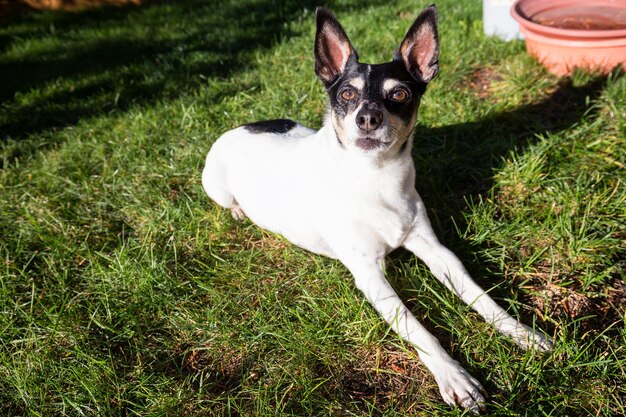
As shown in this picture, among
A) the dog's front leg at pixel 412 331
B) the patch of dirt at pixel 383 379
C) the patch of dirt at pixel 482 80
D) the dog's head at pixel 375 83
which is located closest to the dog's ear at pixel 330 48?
the dog's head at pixel 375 83

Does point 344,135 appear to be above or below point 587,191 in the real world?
above

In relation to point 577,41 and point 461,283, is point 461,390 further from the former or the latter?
point 577,41

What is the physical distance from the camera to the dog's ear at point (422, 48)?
249 centimetres

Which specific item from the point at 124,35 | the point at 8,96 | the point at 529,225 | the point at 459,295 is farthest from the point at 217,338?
the point at 124,35

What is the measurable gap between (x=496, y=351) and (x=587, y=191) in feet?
4.15

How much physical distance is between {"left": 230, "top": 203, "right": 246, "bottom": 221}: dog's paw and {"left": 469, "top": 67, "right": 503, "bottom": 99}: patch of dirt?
7.04 feet

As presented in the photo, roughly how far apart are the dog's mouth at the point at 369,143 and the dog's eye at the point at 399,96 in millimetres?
236

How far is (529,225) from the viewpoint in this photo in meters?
2.81

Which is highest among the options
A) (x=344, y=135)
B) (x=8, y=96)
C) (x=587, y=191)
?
(x=344, y=135)

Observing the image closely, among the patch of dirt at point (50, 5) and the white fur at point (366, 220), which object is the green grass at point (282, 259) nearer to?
the white fur at point (366, 220)

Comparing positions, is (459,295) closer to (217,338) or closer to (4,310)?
(217,338)

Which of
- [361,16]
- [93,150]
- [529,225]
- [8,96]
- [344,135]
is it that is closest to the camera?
[344,135]

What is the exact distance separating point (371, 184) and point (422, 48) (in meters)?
→ 0.75

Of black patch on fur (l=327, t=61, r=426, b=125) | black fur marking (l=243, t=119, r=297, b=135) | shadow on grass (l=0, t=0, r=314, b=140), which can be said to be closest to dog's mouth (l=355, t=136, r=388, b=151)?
black patch on fur (l=327, t=61, r=426, b=125)
